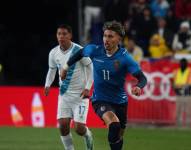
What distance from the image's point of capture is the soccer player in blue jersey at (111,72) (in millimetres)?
11562

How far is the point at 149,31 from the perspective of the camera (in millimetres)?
23000

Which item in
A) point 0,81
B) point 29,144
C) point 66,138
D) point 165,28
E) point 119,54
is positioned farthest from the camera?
point 0,81

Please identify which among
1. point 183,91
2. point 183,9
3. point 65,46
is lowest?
point 183,91

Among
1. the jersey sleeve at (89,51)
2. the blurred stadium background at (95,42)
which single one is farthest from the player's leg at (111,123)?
the blurred stadium background at (95,42)

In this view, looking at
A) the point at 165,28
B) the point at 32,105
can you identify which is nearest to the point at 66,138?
the point at 32,105

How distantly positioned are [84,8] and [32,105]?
209 inches

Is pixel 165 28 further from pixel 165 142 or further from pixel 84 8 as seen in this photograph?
pixel 165 142

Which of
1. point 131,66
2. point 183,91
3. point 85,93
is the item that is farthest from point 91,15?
point 131,66

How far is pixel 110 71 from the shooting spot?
1170 cm

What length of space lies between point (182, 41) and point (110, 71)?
10.9m

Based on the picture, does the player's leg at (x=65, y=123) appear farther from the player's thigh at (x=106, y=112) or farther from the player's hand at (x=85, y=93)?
the player's thigh at (x=106, y=112)

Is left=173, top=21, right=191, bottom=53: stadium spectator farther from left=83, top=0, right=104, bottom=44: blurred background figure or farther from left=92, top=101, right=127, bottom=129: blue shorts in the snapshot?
left=92, top=101, right=127, bottom=129: blue shorts

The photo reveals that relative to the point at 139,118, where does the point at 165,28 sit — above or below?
above

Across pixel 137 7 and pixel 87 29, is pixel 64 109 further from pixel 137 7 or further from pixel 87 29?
pixel 87 29
